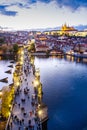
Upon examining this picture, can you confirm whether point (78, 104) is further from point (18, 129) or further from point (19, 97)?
point (18, 129)

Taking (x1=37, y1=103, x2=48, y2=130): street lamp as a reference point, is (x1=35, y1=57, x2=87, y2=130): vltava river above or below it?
below

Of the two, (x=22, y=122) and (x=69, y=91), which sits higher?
(x=22, y=122)

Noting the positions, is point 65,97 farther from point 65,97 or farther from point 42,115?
point 42,115

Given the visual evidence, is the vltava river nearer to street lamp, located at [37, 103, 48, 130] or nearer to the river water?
the river water

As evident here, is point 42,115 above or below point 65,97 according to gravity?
above

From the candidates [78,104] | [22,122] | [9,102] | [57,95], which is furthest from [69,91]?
[22,122]

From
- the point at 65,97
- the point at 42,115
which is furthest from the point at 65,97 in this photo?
the point at 42,115

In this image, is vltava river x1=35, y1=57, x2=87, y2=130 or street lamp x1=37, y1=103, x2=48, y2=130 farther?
vltava river x1=35, y1=57, x2=87, y2=130

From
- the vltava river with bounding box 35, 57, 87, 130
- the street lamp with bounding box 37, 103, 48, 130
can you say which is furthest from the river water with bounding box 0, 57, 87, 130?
the street lamp with bounding box 37, 103, 48, 130

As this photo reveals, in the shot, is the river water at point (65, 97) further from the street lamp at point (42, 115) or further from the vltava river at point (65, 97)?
the street lamp at point (42, 115)
